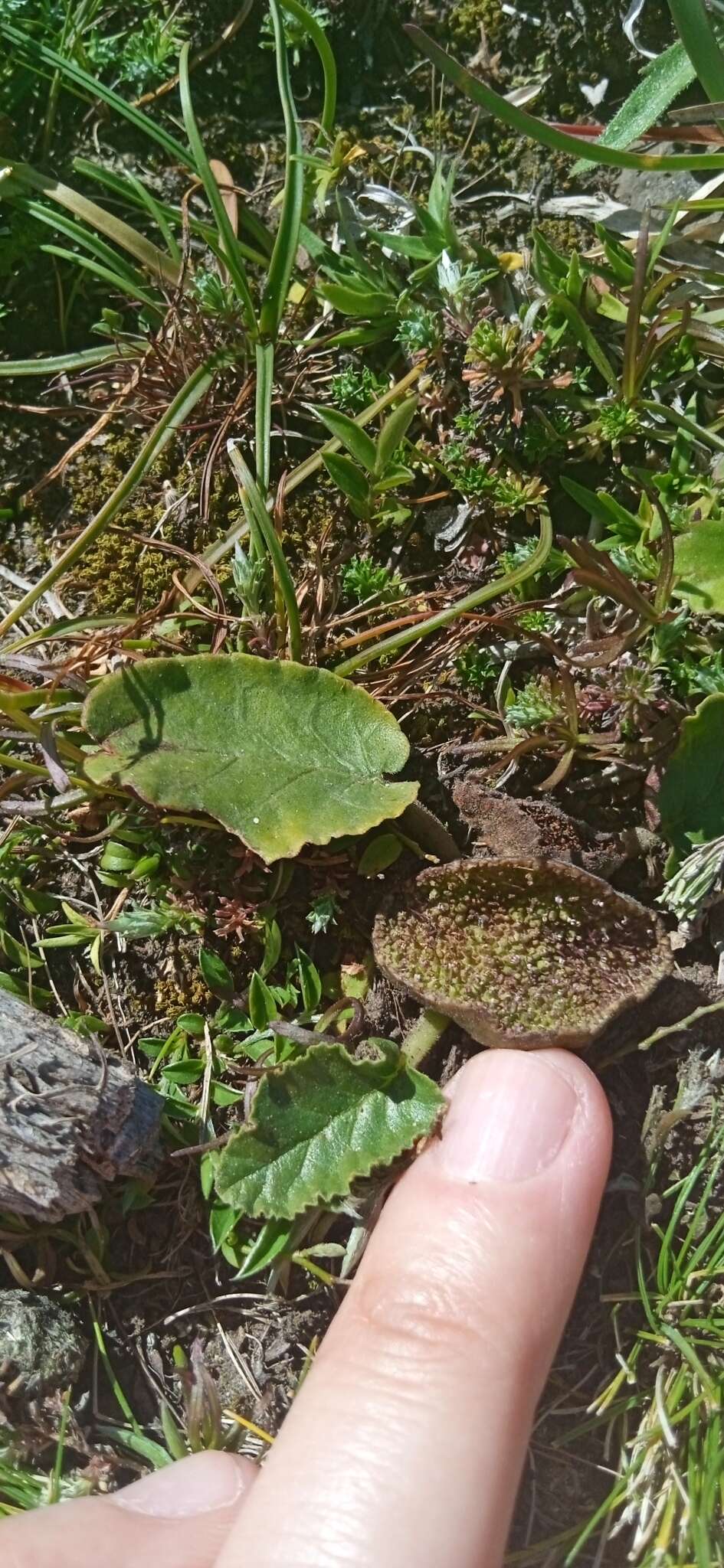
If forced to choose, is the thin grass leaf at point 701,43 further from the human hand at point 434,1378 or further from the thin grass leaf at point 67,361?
the human hand at point 434,1378

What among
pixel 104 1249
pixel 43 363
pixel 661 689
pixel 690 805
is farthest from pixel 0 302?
pixel 104 1249

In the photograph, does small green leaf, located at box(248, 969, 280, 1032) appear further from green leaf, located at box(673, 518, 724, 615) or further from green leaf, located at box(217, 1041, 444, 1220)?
→ green leaf, located at box(673, 518, 724, 615)

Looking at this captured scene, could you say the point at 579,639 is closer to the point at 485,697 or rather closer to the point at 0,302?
the point at 485,697

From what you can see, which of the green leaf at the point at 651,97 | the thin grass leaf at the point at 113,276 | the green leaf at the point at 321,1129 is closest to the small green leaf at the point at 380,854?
the green leaf at the point at 321,1129

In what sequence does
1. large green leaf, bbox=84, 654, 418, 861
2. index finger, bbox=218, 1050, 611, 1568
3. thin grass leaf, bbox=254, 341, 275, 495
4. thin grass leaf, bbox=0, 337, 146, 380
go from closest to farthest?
index finger, bbox=218, 1050, 611, 1568 → large green leaf, bbox=84, 654, 418, 861 → thin grass leaf, bbox=254, 341, 275, 495 → thin grass leaf, bbox=0, 337, 146, 380

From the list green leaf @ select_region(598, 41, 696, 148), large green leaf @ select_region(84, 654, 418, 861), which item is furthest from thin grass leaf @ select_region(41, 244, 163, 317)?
green leaf @ select_region(598, 41, 696, 148)

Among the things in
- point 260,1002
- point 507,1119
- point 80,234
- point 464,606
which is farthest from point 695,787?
point 80,234

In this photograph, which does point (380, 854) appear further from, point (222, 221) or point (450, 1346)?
point (222, 221)
